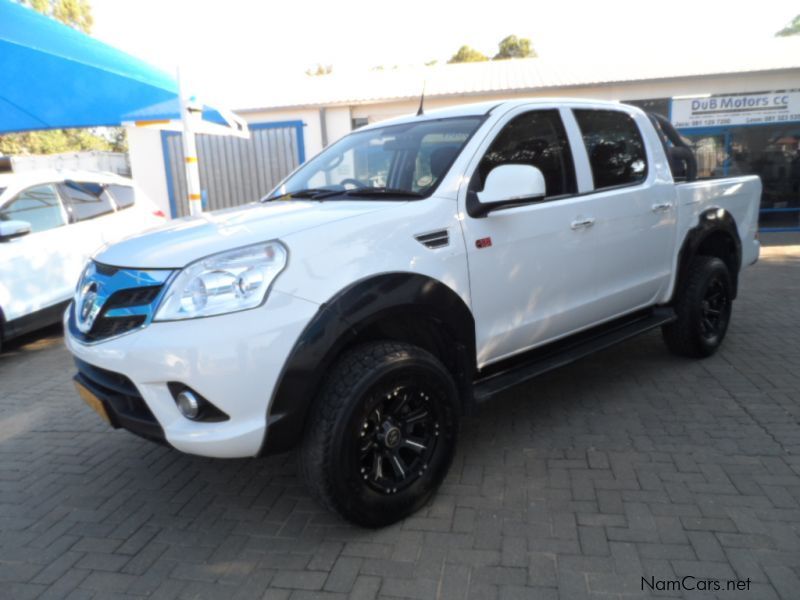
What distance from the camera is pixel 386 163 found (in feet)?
11.8

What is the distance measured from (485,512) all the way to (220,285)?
5.30ft

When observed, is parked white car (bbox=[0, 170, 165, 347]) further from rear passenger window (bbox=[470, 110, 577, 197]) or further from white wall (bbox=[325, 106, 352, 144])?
white wall (bbox=[325, 106, 352, 144])

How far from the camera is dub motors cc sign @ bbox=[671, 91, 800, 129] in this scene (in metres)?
11.4

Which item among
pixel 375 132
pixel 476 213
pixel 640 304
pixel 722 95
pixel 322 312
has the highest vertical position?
pixel 722 95

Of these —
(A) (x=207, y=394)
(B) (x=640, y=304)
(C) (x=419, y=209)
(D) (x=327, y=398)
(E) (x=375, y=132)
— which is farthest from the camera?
(B) (x=640, y=304)

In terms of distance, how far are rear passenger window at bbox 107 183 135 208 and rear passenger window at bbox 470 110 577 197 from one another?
5.61m

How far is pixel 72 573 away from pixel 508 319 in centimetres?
233

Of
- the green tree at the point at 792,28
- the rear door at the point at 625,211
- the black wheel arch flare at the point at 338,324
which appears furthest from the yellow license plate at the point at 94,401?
the green tree at the point at 792,28

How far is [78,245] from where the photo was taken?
6586 millimetres

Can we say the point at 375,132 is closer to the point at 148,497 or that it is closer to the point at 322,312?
the point at 322,312

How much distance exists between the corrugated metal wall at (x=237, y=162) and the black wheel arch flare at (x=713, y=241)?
31.6 ft

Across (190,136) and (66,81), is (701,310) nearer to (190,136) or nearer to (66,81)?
(190,136)

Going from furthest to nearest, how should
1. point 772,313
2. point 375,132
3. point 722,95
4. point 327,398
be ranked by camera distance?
point 722,95
point 772,313
point 375,132
point 327,398

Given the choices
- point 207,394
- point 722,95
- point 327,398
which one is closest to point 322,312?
point 327,398
